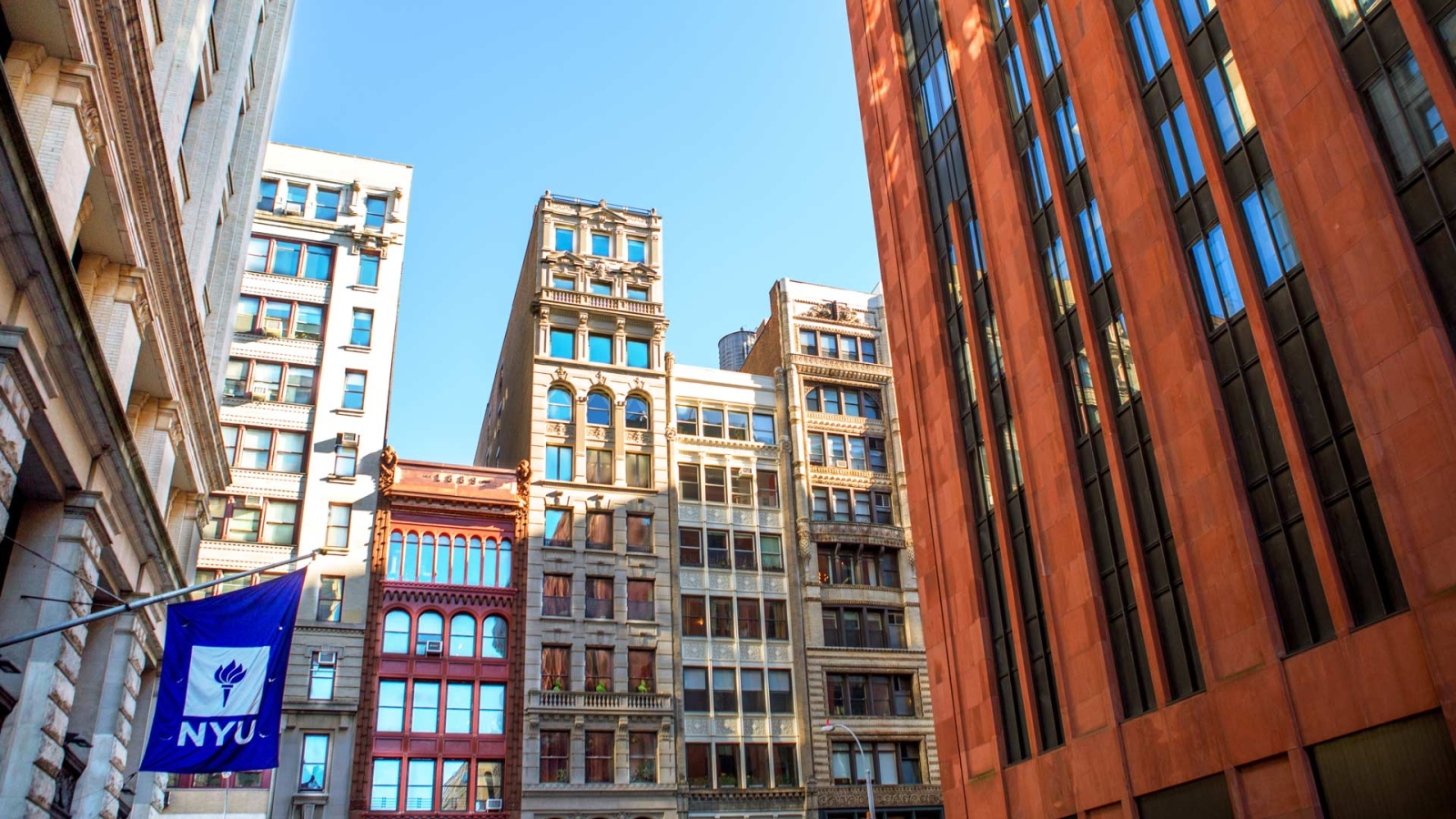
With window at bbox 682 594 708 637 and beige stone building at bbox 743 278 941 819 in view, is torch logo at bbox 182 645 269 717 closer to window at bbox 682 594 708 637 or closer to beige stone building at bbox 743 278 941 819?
window at bbox 682 594 708 637

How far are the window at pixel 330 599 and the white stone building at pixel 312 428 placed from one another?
6cm

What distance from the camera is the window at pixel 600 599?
55625 mm

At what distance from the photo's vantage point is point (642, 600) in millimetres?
56812

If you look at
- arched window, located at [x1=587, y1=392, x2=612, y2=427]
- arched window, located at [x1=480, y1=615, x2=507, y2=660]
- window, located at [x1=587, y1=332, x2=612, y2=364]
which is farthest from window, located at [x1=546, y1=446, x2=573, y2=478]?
arched window, located at [x1=480, y1=615, x2=507, y2=660]

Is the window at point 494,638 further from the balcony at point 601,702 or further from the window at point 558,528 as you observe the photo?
the window at point 558,528

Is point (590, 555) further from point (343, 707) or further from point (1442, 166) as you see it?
point (1442, 166)

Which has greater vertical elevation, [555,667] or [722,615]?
[722,615]

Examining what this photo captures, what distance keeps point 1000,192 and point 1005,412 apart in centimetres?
762

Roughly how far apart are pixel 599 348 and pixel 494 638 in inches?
698

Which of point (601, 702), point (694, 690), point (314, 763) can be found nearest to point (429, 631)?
point (314, 763)

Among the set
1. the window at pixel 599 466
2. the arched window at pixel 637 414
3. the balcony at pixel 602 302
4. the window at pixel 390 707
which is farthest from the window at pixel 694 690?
the balcony at pixel 602 302

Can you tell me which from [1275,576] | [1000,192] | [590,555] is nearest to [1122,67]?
[1000,192]

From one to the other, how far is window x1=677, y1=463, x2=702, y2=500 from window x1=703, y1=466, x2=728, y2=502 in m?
0.49

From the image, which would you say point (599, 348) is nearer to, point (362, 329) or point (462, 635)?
point (362, 329)
